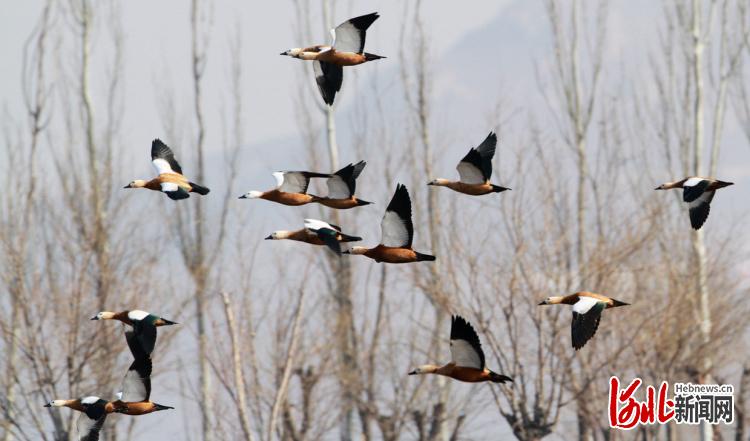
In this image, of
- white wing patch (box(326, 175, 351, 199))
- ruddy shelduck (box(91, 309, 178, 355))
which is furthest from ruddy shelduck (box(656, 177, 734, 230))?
ruddy shelduck (box(91, 309, 178, 355))

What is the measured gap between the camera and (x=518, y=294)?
1975cm

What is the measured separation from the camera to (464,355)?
35.1 feet

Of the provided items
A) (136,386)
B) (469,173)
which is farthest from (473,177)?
(136,386)

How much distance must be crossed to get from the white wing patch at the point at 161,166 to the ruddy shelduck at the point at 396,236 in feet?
8.60

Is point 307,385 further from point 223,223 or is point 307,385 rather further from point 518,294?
point 223,223

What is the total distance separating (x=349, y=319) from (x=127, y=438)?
446cm

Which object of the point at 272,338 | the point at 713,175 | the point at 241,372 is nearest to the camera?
the point at 241,372

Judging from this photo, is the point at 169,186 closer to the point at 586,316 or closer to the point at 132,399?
the point at 132,399

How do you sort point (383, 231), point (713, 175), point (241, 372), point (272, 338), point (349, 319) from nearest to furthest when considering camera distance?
point (383, 231), point (241, 372), point (272, 338), point (349, 319), point (713, 175)

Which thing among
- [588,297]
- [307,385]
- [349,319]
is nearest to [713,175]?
[349,319]

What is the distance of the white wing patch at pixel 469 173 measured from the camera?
11.5m

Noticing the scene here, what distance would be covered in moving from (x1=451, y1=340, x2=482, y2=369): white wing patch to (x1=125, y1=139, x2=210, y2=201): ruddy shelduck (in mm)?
2561

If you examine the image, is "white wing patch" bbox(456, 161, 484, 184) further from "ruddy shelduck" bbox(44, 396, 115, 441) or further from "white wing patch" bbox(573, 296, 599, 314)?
"ruddy shelduck" bbox(44, 396, 115, 441)

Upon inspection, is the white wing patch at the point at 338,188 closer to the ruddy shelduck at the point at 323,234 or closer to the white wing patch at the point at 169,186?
the ruddy shelduck at the point at 323,234
